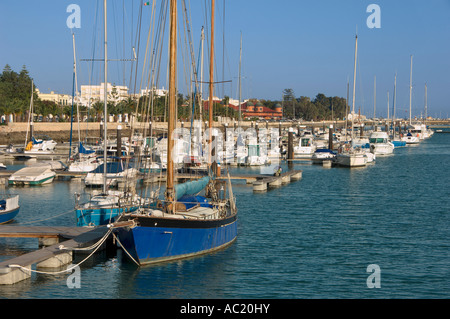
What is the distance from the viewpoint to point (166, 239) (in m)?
22.3

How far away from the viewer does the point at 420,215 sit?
37344 mm

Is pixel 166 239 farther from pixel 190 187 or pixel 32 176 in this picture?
pixel 32 176

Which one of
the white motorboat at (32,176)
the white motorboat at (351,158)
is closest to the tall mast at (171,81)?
the white motorboat at (32,176)

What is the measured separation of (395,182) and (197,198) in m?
34.4

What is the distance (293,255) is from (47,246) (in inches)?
410

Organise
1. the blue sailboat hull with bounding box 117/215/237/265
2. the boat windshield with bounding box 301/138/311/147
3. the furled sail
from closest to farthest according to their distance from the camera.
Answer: the blue sailboat hull with bounding box 117/215/237/265 → the furled sail → the boat windshield with bounding box 301/138/311/147

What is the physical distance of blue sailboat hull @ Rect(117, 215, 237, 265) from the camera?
2139 cm

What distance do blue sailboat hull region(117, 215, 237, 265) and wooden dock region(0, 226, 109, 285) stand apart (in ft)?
5.07

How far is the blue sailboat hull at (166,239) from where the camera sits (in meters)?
21.4

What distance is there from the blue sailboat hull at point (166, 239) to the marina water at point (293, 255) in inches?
16.3

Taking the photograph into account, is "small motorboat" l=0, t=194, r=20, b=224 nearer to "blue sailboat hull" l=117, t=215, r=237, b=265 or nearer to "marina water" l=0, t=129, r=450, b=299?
"marina water" l=0, t=129, r=450, b=299

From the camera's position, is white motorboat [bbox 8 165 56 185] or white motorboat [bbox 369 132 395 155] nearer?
white motorboat [bbox 8 165 56 185]

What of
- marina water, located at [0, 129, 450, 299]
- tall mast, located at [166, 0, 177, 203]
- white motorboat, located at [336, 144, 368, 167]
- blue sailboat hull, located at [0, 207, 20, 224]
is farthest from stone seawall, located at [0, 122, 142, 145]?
tall mast, located at [166, 0, 177, 203]
